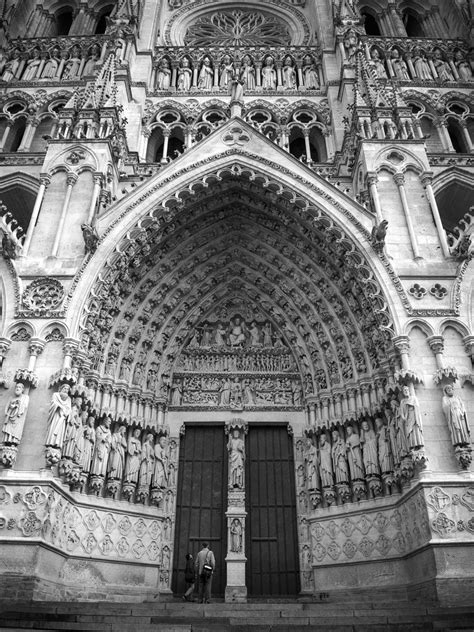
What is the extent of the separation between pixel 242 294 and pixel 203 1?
14954 millimetres

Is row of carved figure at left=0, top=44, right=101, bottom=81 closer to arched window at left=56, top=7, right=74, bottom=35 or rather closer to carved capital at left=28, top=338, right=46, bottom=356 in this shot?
arched window at left=56, top=7, right=74, bottom=35

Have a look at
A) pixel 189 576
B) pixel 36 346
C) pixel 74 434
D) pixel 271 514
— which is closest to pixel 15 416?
pixel 74 434

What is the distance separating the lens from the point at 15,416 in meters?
9.13

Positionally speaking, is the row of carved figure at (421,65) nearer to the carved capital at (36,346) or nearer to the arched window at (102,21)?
the arched window at (102,21)

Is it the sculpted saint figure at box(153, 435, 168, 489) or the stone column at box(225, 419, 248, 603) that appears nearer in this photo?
the stone column at box(225, 419, 248, 603)

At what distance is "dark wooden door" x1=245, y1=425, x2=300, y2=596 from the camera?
36.1ft

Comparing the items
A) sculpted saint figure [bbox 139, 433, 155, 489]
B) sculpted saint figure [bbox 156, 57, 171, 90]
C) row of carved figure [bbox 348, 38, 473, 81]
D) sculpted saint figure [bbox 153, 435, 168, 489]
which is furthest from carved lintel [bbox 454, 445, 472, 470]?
sculpted saint figure [bbox 156, 57, 171, 90]

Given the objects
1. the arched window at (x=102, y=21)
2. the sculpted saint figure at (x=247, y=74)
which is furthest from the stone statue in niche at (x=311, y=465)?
the arched window at (x=102, y=21)

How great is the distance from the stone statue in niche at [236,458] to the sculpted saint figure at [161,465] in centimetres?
146

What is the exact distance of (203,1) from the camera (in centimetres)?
2191

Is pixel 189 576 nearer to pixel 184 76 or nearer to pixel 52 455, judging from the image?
pixel 52 455

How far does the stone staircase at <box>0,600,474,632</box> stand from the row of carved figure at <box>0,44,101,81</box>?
16241 mm

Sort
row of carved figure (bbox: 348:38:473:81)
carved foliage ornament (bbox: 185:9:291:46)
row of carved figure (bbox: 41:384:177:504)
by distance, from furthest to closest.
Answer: carved foliage ornament (bbox: 185:9:291:46) → row of carved figure (bbox: 348:38:473:81) → row of carved figure (bbox: 41:384:177:504)

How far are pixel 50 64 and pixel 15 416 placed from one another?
14419 mm
